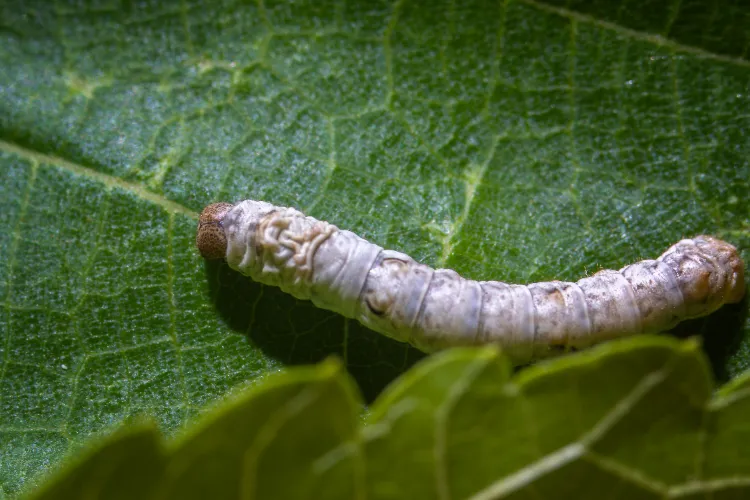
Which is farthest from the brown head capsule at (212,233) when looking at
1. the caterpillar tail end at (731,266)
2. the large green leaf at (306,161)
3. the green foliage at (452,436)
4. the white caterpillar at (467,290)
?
the caterpillar tail end at (731,266)

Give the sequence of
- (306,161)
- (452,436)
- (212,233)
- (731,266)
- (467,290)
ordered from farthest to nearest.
Answer: 1. (306,161)
2. (212,233)
3. (731,266)
4. (467,290)
5. (452,436)

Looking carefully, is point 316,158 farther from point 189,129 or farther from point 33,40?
point 33,40

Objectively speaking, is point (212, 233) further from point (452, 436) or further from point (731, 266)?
point (731, 266)

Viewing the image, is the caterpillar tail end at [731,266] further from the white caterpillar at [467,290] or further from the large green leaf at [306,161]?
the large green leaf at [306,161]

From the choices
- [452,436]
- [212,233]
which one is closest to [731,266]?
[452,436]

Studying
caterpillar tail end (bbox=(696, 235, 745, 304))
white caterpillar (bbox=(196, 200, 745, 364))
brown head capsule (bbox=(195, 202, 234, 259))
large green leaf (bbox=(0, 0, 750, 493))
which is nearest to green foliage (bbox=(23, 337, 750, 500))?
white caterpillar (bbox=(196, 200, 745, 364))

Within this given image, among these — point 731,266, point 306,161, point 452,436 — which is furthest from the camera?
point 306,161
